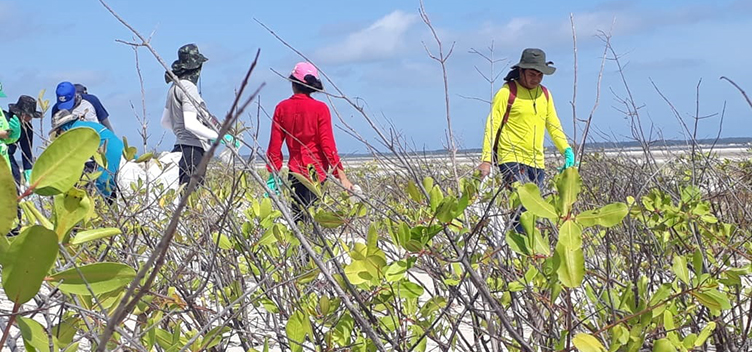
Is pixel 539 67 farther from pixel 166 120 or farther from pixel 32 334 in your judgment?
pixel 32 334

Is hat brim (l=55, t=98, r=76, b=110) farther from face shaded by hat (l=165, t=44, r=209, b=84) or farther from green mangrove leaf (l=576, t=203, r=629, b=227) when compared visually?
green mangrove leaf (l=576, t=203, r=629, b=227)

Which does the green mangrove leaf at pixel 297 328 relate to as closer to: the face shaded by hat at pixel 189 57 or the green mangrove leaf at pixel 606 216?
the green mangrove leaf at pixel 606 216

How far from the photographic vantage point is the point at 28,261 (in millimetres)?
510

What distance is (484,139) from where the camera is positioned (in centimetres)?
386

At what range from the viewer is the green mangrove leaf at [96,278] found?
62 centimetres

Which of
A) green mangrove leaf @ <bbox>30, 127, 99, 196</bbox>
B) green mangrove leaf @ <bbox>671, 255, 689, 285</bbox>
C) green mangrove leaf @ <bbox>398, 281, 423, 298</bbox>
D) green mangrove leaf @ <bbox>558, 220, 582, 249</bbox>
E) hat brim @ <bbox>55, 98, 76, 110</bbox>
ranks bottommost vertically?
green mangrove leaf @ <bbox>398, 281, 423, 298</bbox>

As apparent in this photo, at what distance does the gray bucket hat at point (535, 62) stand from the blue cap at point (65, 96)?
2.45 metres

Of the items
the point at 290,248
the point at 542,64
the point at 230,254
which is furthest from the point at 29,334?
the point at 542,64

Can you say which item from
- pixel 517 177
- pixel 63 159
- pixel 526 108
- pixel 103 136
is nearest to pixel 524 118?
pixel 526 108

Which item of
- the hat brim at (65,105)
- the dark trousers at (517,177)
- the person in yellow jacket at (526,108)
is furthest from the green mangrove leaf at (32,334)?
the hat brim at (65,105)

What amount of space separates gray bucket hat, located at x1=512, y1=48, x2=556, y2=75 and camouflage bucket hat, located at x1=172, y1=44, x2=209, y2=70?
5.19 feet

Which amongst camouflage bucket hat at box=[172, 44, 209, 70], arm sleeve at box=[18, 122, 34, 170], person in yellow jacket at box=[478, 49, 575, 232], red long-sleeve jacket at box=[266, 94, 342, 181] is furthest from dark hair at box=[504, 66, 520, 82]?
arm sleeve at box=[18, 122, 34, 170]

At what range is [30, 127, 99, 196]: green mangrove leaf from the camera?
1.79 ft

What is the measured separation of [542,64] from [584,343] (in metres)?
3.13
